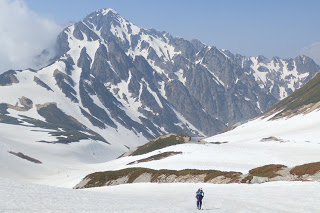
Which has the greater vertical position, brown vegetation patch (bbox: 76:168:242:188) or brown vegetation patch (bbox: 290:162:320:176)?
brown vegetation patch (bbox: 76:168:242:188)

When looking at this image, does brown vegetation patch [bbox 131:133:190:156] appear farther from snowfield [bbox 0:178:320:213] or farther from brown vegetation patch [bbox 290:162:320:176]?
snowfield [bbox 0:178:320:213]

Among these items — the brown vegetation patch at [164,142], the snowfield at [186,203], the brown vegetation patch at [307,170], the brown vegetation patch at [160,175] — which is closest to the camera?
the snowfield at [186,203]

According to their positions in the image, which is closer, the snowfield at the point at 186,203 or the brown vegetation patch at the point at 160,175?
the snowfield at the point at 186,203

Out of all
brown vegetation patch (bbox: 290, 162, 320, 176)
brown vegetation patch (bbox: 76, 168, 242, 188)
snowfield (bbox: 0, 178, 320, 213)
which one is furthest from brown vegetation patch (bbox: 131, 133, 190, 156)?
snowfield (bbox: 0, 178, 320, 213)

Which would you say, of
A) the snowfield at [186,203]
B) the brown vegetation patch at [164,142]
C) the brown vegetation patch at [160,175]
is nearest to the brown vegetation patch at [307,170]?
the snowfield at [186,203]

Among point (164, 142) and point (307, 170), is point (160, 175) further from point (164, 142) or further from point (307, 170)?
point (164, 142)

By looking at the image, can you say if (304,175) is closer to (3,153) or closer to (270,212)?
(270,212)

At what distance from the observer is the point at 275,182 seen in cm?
4753

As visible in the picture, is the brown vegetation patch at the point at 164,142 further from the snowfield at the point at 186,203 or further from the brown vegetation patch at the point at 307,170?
the snowfield at the point at 186,203

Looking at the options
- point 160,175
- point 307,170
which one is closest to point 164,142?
point 160,175

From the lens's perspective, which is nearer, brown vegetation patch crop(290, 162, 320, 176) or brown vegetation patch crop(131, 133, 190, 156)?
brown vegetation patch crop(290, 162, 320, 176)

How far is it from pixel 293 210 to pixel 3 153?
123 metres

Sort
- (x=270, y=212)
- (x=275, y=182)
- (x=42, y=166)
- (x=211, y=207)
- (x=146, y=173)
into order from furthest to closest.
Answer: (x=42, y=166), (x=146, y=173), (x=275, y=182), (x=211, y=207), (x=270, y=212)

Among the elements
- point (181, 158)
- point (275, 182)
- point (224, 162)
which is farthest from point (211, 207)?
point (181, 158)
